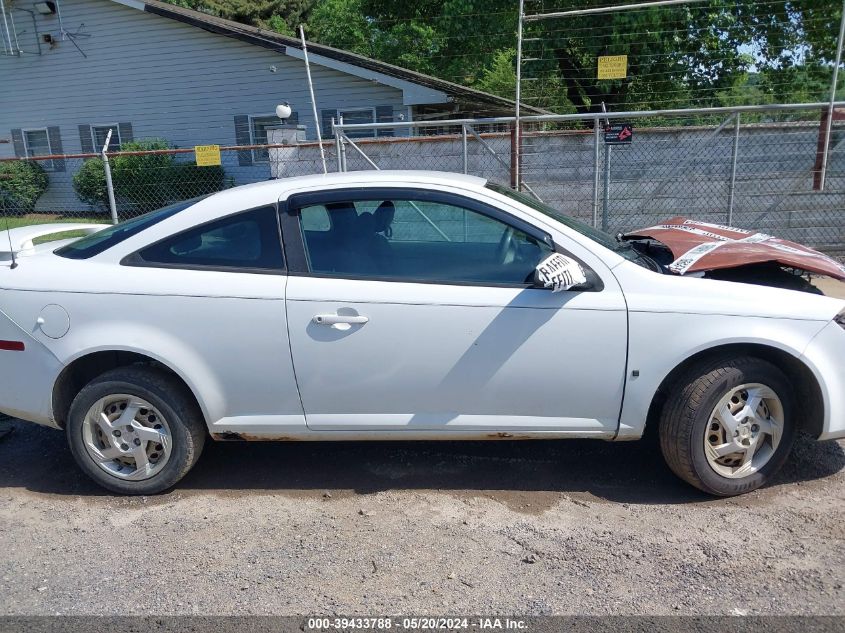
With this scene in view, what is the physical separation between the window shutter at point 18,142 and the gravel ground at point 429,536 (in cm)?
1833

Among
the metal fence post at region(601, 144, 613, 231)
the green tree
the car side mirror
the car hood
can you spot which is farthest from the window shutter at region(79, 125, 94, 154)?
the car hood

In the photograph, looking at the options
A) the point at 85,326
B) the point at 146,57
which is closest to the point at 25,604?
the point at 85,326

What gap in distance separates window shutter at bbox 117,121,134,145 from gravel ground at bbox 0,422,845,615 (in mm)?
16040

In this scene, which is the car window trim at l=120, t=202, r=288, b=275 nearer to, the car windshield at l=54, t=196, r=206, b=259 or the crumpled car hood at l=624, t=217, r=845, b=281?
the car windshield at l=54, t=196, r=206, b=259

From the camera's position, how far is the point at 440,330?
3.46 metres

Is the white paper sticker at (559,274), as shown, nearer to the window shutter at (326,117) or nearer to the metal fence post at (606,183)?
the metal fence post at (606,183)

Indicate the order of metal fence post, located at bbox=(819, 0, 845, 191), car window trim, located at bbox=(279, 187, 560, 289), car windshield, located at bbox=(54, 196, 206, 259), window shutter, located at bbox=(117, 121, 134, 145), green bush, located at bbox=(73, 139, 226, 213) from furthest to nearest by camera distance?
window shutter, located at bbox=(117, 121, 134, 145), green bush, located at bbox=(73, 139, 226, 213), metal fence post, located at bbox=(819, 0, 845, 191), car windshield, located at bbox=(54, 196, 206, 259), car window trim, located at bbox=(279, 187, 560, 289)

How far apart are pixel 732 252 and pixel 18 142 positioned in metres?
20.9

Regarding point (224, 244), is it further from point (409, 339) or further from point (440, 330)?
point (440, 330)

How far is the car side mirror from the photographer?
10.9 ft

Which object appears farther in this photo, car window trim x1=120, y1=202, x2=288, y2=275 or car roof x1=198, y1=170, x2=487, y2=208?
car roof x1=198, y1=170, x2=487, y2=208

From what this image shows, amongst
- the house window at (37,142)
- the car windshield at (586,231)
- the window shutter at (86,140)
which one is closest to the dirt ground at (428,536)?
the car windshield at (586,231)

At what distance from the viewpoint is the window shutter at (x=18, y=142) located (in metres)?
19.4

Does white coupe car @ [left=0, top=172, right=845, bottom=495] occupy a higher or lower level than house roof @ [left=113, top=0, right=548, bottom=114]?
lower
